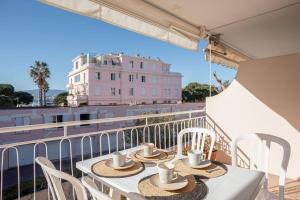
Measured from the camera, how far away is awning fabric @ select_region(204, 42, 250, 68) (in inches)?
164

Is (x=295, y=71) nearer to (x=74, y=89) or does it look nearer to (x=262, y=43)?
(x=262, y=43)

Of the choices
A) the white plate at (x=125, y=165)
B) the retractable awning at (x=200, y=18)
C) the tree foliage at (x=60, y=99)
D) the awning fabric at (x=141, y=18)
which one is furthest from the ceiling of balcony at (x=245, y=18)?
the tree foliage at (x=60, y=99)

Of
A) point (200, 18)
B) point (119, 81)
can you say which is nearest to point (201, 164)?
point (200, 18)

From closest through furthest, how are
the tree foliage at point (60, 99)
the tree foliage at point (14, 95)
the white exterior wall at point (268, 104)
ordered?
the white exterior wall at point (268, 104)
the tree foliage at point (14, 95)
the tree foliage at point (60, 99)

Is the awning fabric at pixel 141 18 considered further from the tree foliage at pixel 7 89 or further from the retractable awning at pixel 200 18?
the tree foliage at pixel 7 89

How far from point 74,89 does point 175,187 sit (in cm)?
3301

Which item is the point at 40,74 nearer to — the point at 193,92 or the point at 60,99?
the point at 60,99

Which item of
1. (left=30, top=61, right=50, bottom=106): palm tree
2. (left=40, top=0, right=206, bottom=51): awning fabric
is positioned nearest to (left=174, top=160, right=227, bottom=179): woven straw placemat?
(left=40, top=0, right=206, bottom=51): awning fabric

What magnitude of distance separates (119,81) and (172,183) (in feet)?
94.9

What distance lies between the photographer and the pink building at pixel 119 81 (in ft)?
92.2

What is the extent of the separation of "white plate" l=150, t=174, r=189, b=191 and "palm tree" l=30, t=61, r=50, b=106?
28.7 meters

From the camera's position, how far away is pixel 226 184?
1.28m

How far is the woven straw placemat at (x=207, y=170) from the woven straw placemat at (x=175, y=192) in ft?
0.51

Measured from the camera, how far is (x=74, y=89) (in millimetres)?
32062
